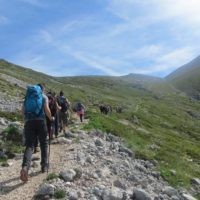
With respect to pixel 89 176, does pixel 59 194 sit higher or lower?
lower

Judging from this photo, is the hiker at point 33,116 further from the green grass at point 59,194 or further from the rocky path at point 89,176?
the green grass at point 59,194

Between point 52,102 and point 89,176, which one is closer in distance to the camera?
point 89,176

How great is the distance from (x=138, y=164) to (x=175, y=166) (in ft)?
14.1

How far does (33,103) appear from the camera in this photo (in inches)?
661

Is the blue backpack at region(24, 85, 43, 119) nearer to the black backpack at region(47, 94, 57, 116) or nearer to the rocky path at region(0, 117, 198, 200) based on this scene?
the rocky path at region(0, 117, 198, 200)

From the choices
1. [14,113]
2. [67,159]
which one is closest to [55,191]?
[67,159]

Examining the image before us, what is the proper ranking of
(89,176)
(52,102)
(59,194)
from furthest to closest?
1. (52,102)
2. (89,176)
3. (59,194)

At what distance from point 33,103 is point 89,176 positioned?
3183 millimetres

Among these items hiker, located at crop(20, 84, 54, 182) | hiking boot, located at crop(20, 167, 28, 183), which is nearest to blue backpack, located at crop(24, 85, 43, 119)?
hiker, located at crop(20, 84, 54, 182)

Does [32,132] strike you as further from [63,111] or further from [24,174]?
[63,111]

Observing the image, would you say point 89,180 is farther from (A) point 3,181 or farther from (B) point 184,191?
(B) point 184,191

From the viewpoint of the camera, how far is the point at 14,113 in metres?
33.3

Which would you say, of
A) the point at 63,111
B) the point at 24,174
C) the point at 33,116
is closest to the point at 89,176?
the point at 24,174

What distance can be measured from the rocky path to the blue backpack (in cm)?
210
